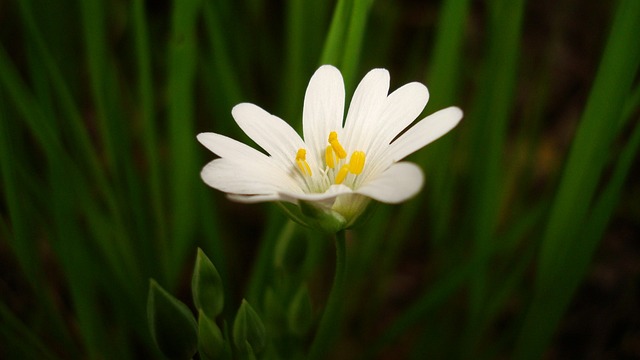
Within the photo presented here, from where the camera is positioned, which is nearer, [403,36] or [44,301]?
[44,301]

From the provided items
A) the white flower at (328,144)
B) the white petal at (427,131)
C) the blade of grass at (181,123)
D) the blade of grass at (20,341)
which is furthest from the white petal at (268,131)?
the blade of grass at (20,341)

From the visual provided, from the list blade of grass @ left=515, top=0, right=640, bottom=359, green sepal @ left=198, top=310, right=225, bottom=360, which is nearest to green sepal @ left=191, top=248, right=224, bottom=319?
green sepal @ left=198, top=310, right=225, bottom=360

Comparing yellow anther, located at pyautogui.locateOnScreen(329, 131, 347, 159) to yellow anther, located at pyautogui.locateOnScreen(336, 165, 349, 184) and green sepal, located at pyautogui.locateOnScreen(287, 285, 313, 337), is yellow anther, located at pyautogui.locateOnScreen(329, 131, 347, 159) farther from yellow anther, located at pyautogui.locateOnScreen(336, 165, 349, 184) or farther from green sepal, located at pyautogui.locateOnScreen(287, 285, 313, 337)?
green sepal, located at pyautogui.locateOnScreen(287, 285, 313, 337)

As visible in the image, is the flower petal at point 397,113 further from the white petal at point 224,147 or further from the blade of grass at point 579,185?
the blade of grass at point 579,185

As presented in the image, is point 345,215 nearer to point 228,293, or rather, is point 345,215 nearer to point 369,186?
point 369,186

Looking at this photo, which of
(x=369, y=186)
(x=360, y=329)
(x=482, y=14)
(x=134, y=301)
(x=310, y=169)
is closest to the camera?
(x=369, y=186)

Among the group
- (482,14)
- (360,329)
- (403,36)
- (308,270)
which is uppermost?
(482,14)

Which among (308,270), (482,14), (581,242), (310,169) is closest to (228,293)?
(308,270)
